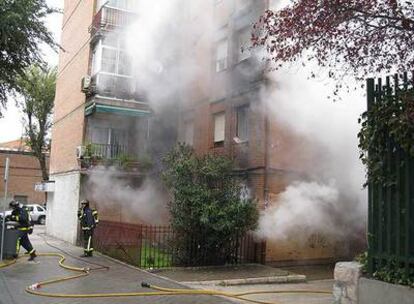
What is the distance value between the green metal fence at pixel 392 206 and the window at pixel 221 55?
942 centimetres

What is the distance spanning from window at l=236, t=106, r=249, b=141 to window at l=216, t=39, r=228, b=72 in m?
1.56

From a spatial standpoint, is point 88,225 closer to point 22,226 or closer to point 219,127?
point 22,226

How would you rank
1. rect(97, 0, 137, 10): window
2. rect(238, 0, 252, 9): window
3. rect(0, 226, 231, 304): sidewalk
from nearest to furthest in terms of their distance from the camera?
rect(0, 226, 231, 304): sidewalk
rect(238, 0, 252, 9): window
rect(97, 0, 137, 10): window

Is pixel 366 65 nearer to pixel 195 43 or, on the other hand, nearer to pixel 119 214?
pixel 195 43

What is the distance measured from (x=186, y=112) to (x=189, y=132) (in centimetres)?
68

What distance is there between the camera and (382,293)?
18.7 ft

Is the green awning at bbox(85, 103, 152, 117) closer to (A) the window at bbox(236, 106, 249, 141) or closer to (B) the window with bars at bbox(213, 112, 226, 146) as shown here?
(B) the window with bars at bbox(213, 112, 226, 146)

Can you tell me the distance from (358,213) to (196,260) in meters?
4.39

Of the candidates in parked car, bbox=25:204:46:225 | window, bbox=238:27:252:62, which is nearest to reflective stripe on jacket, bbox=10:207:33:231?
window, bbox=238:27:252:62

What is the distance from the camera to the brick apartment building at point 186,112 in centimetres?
1320

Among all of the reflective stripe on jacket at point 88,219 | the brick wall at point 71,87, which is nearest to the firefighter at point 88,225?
the reflective stripe on jacket at point 88,219

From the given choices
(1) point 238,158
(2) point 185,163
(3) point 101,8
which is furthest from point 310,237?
(3) point 101,8

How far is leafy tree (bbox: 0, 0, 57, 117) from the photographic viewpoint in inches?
428

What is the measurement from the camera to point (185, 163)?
1173 centimetres
